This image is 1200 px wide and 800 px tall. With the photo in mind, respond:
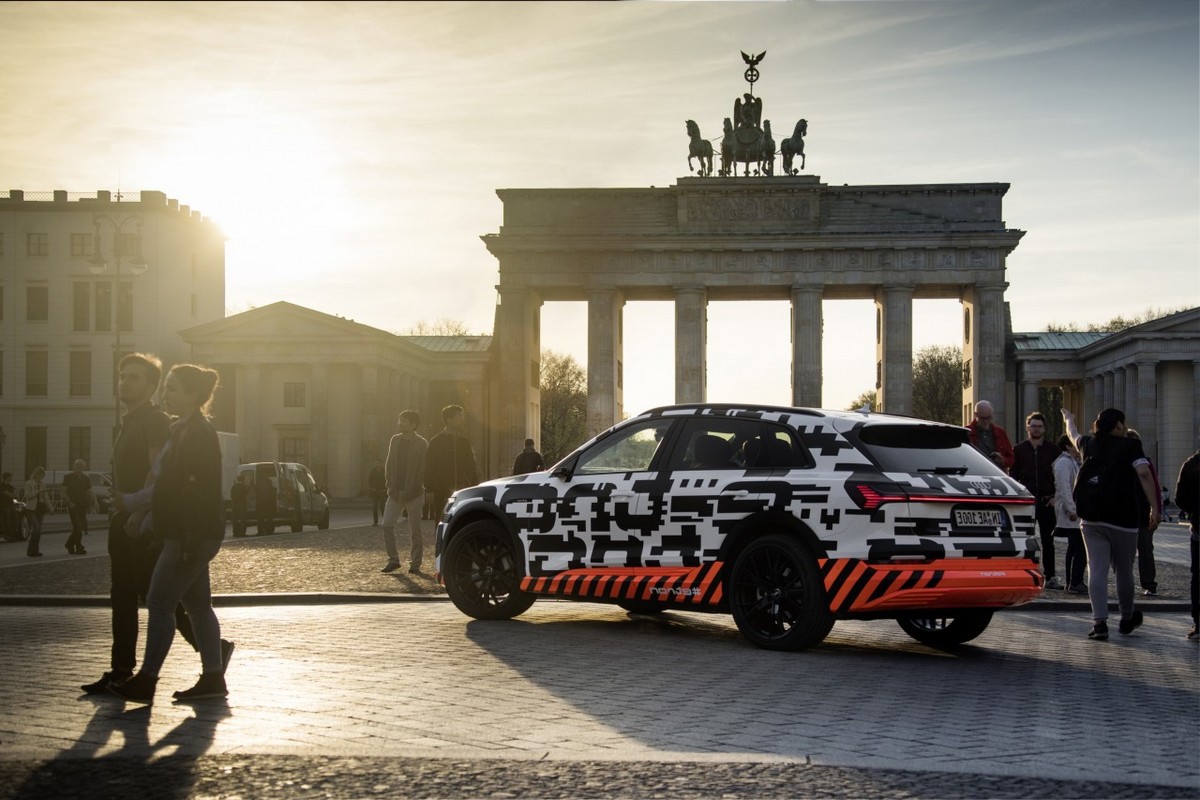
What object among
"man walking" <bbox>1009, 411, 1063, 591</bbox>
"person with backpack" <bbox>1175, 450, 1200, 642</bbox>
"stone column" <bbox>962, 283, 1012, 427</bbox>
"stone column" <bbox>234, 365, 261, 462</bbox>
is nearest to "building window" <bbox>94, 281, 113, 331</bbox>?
"stone column" <bbox>234, 365, 261, 462</bbox>

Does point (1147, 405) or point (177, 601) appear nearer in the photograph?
point (177, 601)

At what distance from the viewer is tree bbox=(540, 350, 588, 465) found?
118875 mm

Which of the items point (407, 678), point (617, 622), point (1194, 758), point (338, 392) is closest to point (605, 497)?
point (617, 622)

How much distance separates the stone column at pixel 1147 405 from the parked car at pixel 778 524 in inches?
2274

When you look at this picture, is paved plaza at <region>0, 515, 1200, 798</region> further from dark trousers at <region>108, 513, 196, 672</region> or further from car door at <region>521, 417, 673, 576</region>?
car door at <region>521, 417, 673, 576</region>

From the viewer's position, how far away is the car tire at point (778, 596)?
35.7 feet

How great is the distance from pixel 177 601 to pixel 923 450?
17.8ft

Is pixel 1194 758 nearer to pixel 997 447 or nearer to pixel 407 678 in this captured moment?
pixel 407 678

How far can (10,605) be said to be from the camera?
1616 centimetres

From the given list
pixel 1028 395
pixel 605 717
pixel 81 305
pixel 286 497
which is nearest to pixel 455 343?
pixel 81 305

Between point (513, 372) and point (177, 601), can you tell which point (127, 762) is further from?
point (513, 372)

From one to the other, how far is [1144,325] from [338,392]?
37453 millimetres

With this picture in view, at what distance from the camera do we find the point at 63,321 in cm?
7875

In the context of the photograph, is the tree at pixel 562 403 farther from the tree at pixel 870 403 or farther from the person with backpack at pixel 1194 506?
the person with backpack at pixel 1194 506
